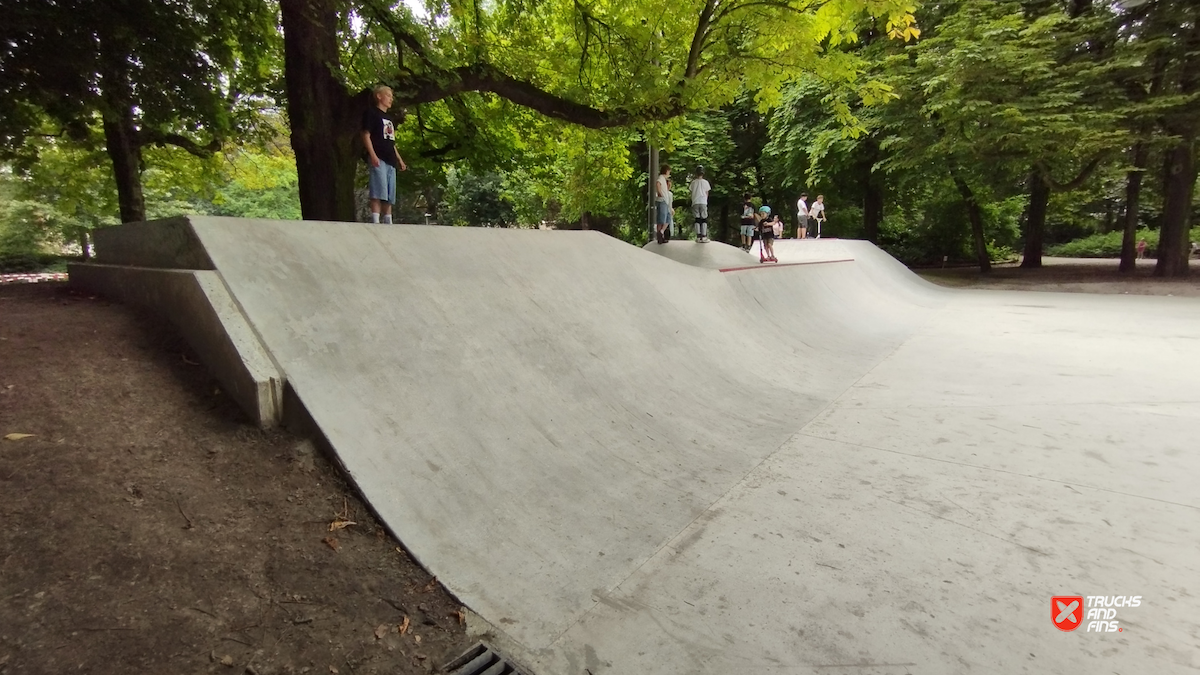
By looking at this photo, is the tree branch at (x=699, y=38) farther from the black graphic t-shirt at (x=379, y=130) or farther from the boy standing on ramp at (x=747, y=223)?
the black graphic t-shirt at (x=379, y=130)

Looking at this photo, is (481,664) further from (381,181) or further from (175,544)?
(381,181)

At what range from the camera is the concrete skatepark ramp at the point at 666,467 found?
232cm

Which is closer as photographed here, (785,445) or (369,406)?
(369,406)

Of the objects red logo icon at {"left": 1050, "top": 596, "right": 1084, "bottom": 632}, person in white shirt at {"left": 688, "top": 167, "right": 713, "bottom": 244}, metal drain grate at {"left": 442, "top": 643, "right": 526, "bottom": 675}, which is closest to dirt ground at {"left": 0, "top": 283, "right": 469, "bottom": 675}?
metal drain grate at {"left": 442, "top": 643, "right": 526, "bottom": 675}

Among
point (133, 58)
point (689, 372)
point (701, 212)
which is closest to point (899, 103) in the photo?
point (701, 212)

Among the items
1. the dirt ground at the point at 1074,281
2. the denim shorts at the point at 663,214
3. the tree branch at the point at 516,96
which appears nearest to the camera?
the tree branch at the point at 516,96

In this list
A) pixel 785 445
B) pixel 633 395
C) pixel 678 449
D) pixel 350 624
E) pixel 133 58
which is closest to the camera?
pixel 350 624

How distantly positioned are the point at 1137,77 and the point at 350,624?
70.8 feet

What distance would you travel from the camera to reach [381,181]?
644 cm

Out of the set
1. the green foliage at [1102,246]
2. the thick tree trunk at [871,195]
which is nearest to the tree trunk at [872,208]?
the thick tree trunk at [871,195]

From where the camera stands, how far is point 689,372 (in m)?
5.71

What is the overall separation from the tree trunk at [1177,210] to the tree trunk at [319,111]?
20.9 meters

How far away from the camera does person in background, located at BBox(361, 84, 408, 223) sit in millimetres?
6281

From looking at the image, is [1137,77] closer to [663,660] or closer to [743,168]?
[743,168]
